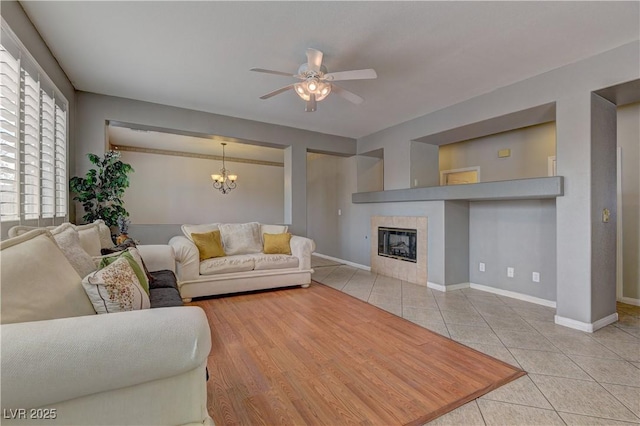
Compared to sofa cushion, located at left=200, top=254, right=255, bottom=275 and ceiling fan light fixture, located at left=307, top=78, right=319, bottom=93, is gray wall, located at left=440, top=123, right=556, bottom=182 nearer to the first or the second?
ceiling fan light fixture, located at left=307, top=78, right=319, bottom=93

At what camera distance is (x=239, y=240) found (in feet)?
14.1

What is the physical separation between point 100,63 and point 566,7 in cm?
413

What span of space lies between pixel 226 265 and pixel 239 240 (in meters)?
0.60

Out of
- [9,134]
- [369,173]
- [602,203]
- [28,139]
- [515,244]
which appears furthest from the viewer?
[369,173]

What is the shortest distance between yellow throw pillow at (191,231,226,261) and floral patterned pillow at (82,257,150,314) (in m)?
2.41

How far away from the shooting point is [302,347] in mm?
2367

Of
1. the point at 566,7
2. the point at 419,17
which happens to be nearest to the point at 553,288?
the point at 566,7

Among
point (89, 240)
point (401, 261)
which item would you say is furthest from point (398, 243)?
point (89, 240)

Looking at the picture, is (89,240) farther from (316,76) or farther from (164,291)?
(316,76)

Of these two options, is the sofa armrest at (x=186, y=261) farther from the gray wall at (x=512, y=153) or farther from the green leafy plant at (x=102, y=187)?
the gray wall at (x=512, y=153)

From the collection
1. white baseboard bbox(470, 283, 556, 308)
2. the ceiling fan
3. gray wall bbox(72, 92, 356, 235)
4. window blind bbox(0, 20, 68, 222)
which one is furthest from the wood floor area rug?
gray wall bbox(72, 92, 356, 235)

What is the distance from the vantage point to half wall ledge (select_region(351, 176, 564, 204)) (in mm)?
2979

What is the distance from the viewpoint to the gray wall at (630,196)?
3.43m

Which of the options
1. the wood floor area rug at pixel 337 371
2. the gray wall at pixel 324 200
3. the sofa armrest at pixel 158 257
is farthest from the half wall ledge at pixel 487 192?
the sofa armrest at pixel 158 257
